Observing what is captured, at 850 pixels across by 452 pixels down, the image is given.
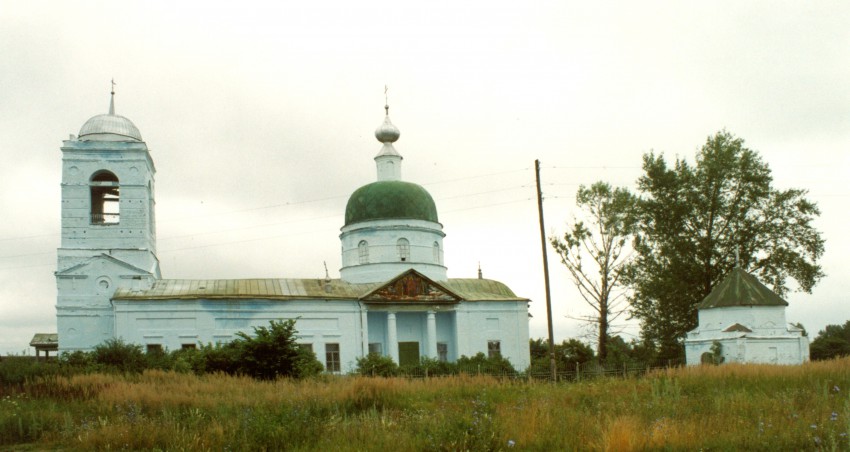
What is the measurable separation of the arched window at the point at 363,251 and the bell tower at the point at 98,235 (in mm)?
10400

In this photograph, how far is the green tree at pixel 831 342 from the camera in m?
49.2

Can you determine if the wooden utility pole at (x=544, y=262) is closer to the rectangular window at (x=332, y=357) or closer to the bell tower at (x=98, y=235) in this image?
the rectangular window at (x=332, y=357)

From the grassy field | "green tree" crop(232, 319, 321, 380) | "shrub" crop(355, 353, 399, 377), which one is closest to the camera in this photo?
the grassy field

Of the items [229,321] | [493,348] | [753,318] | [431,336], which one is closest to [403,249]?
[431,336]

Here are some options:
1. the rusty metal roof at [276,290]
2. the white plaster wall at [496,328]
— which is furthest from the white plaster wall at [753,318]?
the rusty metal roof at [276,290]

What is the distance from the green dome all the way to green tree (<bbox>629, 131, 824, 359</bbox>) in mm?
11306

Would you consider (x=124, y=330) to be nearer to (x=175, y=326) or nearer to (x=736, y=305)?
(x=175, y=326)

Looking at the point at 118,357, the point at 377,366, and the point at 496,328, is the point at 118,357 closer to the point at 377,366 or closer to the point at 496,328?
the point at 377,366

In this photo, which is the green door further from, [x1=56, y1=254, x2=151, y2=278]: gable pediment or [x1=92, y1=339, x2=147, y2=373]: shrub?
[x1=92, y1=339, x2=147, y2=373]: shrub

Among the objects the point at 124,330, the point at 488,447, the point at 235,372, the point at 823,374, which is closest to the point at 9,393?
the point at 235,372

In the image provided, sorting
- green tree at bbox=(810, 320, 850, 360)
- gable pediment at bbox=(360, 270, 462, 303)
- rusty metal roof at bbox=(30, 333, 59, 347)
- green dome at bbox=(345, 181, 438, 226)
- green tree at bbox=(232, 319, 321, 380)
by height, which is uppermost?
green dome at bbox=(345, 181, 438, 226)

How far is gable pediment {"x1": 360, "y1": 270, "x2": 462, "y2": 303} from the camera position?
37.2 metres

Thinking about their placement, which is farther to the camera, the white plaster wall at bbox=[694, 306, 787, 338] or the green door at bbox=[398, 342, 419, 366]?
the green door at bbox=[398, 342, 419, 366]

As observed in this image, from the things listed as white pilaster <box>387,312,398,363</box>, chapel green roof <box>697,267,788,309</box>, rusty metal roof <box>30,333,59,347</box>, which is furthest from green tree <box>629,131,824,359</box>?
rusty metal roof <box>30,333,59,347</box>
